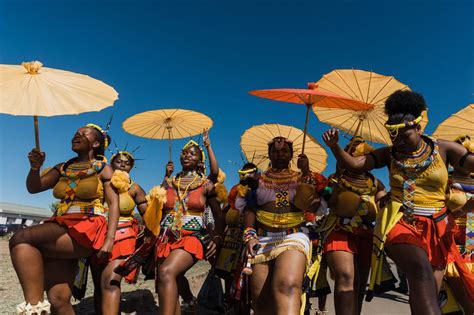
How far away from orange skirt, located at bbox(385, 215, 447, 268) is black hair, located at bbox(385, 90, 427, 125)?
0.88 meters

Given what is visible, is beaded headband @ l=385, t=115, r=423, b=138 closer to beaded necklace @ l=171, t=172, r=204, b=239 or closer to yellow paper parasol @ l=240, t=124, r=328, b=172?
beaded necklace @ l=171, t=172, r=204, b=239

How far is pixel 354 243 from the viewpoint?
4.39m

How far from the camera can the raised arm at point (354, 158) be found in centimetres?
354

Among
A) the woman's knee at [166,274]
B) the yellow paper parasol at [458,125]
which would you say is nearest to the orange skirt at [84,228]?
the woman's knee at [166,274]

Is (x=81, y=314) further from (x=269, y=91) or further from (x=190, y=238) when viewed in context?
(x=269, y=91)

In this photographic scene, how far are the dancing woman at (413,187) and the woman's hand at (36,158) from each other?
8.94 ft

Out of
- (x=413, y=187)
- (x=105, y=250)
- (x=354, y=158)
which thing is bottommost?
(x=105, y=250)

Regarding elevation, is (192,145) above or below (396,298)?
above

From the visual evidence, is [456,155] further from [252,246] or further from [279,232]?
[252,246]

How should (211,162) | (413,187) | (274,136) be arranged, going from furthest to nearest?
1. (274,136)
2. (211,162)
3. (413,187)

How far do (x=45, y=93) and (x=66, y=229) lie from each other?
1.30 metres

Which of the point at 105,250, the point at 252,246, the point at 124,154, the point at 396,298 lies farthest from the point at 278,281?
the point at 396,298

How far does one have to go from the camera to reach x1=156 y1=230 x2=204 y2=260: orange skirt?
439 centimetres

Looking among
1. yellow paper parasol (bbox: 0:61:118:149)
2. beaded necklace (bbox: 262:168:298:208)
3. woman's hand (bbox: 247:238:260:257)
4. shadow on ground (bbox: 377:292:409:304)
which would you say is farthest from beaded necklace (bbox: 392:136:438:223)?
shadow on ground (bbox: 377:292:409:304)
